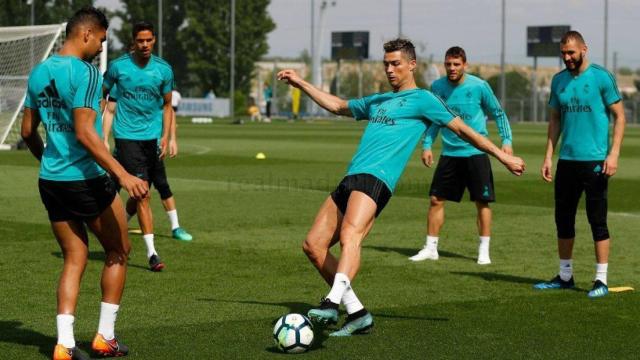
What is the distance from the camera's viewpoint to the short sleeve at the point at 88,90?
22.4 feet

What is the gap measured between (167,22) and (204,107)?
22.0m

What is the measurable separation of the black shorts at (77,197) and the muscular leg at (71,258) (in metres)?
0.07

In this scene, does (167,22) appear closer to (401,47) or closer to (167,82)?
(167,82)

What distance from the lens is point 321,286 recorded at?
10117 mm

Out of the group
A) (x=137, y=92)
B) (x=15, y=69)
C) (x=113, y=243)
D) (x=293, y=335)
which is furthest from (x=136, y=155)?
(x=15, y=69)

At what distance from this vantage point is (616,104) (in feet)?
32.6

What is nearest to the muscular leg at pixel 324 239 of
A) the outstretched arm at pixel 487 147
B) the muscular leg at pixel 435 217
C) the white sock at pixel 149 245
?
the outstretched arm at pixel 487 147

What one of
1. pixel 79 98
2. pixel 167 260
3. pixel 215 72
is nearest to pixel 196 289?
pixel 167 260

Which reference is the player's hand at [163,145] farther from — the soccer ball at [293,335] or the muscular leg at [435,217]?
the soccer ball at [293,335]

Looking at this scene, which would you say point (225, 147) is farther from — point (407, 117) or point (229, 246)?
point (407, 117)

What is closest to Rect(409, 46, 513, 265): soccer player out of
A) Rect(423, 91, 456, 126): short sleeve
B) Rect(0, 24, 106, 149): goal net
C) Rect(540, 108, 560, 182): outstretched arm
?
Rect(540, 108, 560, 182): outstretched arm

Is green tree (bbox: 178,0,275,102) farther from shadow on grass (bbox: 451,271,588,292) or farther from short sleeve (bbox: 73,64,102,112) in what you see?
short sleeve (bbox: 73,64,102,112)

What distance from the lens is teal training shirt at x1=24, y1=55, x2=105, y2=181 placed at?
6.86 metres

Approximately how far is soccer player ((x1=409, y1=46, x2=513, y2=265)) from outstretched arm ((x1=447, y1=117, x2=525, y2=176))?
3545mm
